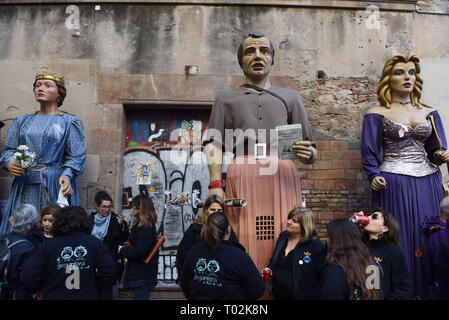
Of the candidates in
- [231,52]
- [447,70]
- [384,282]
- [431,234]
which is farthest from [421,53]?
[384,282]

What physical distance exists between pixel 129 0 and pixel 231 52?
1610mm

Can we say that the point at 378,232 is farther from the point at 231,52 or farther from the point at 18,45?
the point at 18,45

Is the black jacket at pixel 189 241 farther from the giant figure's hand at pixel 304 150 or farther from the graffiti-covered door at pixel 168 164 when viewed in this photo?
the graffiti-covered door at pixel 168 164

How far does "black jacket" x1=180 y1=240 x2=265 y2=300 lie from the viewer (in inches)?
137

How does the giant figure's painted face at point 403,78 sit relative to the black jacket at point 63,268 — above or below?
above

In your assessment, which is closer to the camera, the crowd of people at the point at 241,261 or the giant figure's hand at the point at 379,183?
the crowd of people at the point at 241,261

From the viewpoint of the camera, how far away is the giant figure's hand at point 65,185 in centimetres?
564

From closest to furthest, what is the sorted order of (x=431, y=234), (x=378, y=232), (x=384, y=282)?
(x=384, y=282) → (x=378, y=232) → (x=431, y=234)

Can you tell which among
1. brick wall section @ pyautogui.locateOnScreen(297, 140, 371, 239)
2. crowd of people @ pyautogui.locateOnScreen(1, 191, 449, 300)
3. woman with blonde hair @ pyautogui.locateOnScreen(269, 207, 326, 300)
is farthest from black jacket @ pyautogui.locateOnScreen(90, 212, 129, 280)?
brick wall section @ pyautogui.locateOnScreen(297, 140, 371, 239)

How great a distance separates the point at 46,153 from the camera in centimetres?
591

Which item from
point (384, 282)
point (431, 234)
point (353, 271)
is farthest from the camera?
point (431, 234)

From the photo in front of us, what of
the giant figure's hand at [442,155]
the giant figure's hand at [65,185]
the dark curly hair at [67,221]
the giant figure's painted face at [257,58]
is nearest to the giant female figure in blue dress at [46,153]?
the giant figure's hand at [65,185]

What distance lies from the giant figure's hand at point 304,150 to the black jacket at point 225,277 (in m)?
1.05

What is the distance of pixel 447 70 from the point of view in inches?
299
